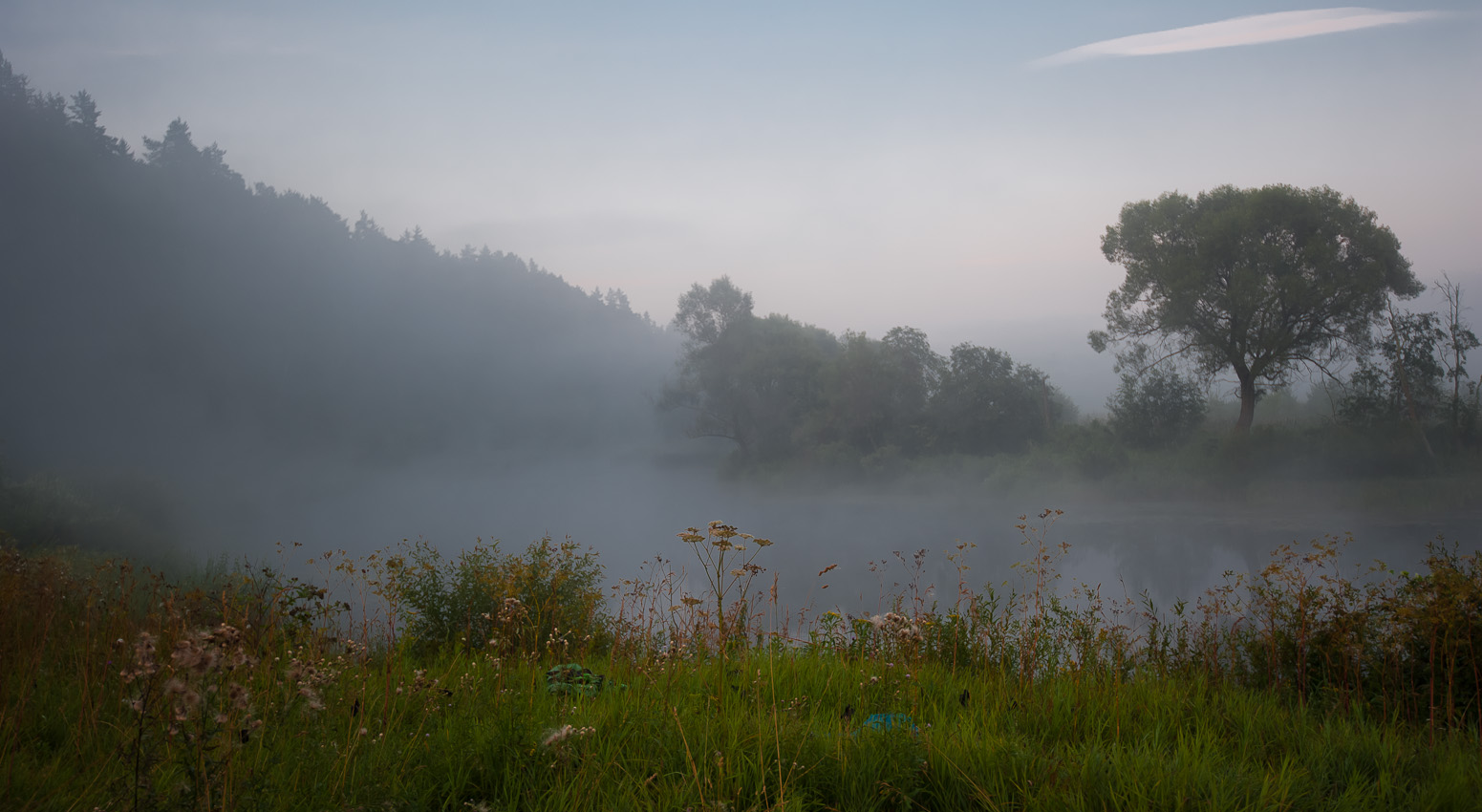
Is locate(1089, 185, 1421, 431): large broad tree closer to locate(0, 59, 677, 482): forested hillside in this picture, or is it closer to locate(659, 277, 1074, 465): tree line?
locate(659, 277, 1074, 465): tree line

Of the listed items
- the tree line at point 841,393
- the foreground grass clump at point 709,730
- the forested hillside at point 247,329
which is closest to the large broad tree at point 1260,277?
the tree line at point 841,393

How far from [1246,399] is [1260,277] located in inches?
163

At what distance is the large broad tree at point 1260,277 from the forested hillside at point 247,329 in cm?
4845

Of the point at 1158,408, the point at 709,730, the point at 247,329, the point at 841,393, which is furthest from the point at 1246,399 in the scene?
the point at 247,329

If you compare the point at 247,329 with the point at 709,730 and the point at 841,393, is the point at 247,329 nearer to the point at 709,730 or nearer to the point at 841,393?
the point at 841,393

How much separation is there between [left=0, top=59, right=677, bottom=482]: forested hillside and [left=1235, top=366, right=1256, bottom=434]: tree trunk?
50.1 m

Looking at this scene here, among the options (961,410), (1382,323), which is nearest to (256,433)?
(961,410)

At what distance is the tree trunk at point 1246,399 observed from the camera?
22.7 m

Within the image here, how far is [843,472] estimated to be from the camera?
1353 inches

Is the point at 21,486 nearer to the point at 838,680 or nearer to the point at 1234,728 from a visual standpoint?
the point at 838,680

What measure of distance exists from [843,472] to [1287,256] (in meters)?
19.7

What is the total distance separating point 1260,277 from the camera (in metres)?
21.7

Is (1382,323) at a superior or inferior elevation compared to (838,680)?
superior

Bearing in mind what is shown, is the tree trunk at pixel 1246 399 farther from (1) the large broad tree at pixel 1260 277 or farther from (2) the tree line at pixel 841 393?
(2) the tree line at pixel 841 393
